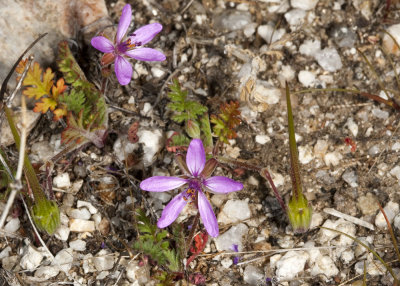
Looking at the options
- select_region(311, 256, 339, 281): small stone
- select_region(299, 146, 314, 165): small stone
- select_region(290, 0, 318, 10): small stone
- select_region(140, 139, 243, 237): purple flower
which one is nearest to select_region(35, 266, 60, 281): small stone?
select_region(140, 139, 243, 237): purple flower

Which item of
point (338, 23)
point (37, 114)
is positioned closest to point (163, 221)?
point (37, 114)

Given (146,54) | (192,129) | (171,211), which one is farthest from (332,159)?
(146,54)

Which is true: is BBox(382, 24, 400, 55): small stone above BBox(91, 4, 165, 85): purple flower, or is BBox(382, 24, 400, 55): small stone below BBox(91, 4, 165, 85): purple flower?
below

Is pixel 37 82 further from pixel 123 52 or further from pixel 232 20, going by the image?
pixel 232 20

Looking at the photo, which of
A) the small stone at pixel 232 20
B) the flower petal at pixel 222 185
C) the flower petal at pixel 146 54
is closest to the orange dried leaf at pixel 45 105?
the flower petal at pixel 146 54

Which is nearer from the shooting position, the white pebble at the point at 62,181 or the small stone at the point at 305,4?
the white pebble at the point at 62,181

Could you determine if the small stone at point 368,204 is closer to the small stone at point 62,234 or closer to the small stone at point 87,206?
the small stone at point 87,206

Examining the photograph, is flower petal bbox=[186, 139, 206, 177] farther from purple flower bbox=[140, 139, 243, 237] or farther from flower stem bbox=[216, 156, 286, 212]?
flower stem bbox=[216, 156, 286, 212]
